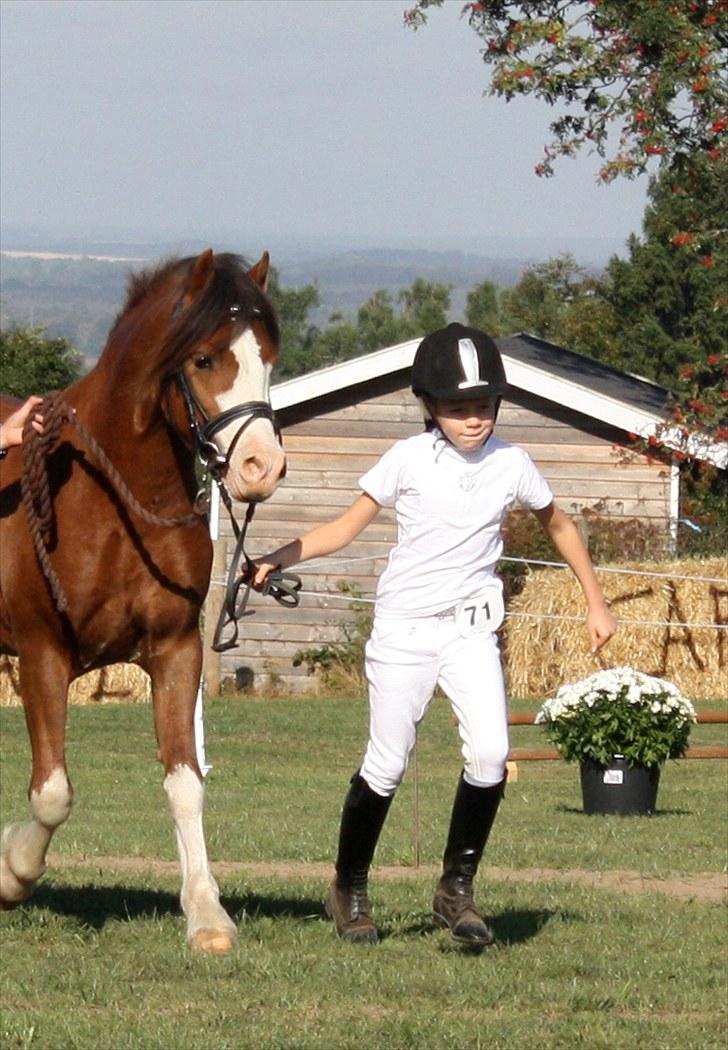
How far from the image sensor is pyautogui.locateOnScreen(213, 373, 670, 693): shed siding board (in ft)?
88.0

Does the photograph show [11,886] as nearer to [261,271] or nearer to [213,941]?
[213,941]

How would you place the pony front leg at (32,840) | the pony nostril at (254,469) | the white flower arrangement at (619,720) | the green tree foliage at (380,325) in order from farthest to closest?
the green tree foliage at (380,325)
the white flower arrangement at (619,720)
the pony front leg at (32,840)
the pony nostril at (254,469)

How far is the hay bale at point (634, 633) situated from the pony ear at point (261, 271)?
17.2 m

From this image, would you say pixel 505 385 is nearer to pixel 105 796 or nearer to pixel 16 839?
pixel 16 839

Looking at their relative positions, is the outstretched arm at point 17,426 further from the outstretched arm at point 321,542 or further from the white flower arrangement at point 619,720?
the white flower arrangement at point 619,720

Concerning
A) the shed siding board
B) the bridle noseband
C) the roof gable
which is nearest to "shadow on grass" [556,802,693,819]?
the bridle noseband

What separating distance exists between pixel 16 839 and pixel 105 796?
7.52 m

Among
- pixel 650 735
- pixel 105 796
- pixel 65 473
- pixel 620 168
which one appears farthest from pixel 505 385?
pixel 620 168

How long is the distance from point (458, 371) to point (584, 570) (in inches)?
33.7

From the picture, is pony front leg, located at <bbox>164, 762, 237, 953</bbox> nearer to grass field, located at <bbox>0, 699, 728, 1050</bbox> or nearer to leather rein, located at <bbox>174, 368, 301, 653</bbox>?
grass field, located at <bbox>0, 699, 728, 1050</bbox>

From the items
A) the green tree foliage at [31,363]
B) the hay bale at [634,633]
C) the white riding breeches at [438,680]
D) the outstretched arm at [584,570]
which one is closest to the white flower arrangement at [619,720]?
the outstretched arm at [584,570]

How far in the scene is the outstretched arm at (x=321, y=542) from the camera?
6.32 m

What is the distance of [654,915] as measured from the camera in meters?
7.89

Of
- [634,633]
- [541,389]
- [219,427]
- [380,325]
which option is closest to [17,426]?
[219,427]
